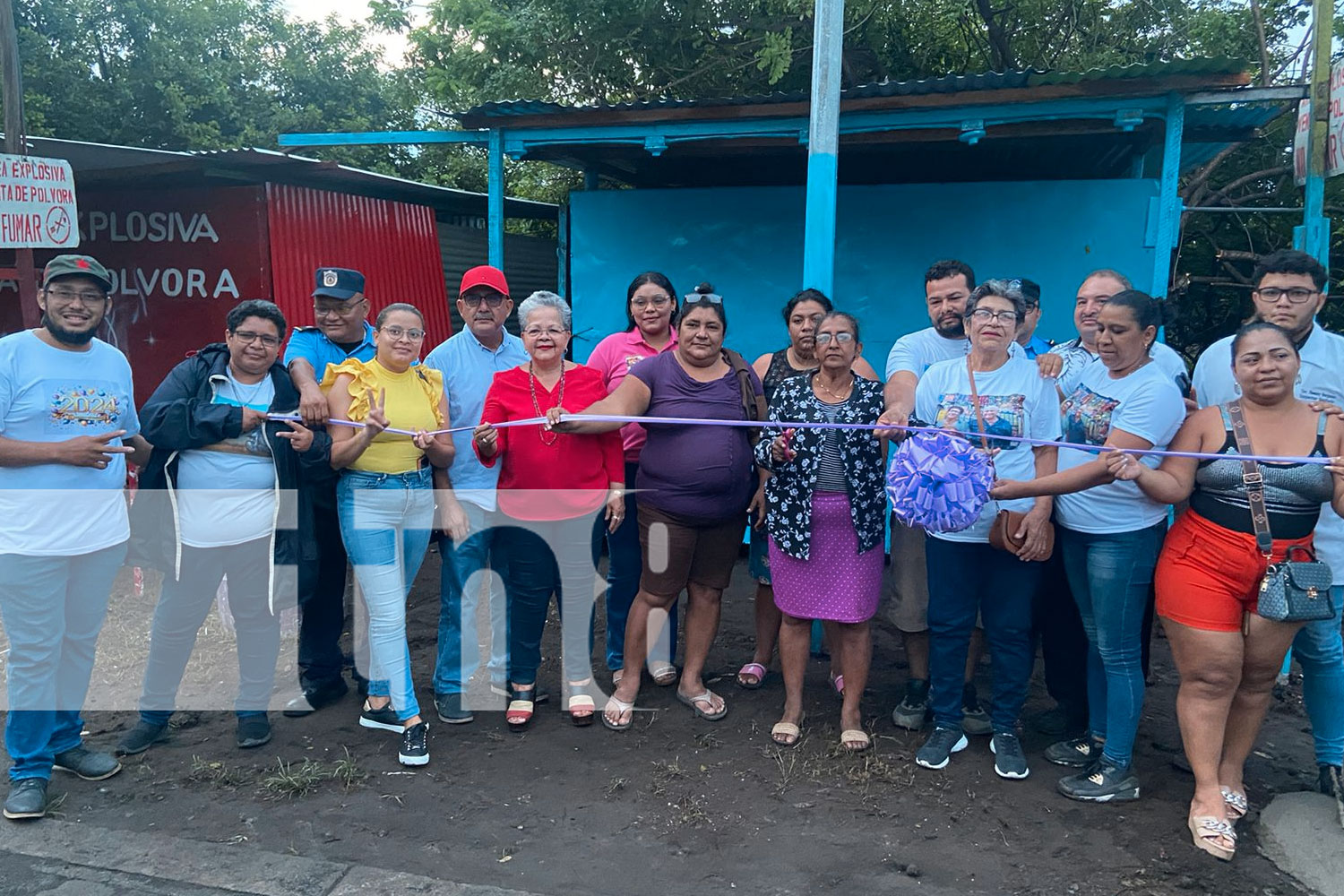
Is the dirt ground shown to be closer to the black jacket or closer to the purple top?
the black jacket

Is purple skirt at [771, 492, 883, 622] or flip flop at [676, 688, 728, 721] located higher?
purple skirt at [771, 492, 883, 622]

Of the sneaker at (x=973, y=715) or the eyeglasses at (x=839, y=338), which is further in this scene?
the sneaker at (x=973, y=715)

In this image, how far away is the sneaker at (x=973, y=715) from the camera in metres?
4.16

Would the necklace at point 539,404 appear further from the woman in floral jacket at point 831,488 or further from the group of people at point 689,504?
the woman in floral jacket at point 831,488

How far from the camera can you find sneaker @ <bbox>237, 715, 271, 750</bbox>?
13.4 feet

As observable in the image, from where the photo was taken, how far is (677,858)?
10.8 ft

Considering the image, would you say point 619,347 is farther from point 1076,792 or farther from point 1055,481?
point 1076,792

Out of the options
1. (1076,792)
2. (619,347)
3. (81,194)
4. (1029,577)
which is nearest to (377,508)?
(619,347)

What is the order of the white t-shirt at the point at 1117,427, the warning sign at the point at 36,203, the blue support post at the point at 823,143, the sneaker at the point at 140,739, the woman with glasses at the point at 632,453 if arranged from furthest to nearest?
the warning sign at the point at 36,203 < the blue support post at the point at 823,143 < the woman with glasses at the point at 632,453 < the sneaker at the point at 140,739 < the white t-shirt at the point at 1117,427

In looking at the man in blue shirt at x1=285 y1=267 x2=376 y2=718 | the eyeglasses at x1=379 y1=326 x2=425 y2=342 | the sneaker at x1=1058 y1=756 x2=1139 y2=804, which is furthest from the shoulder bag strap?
the man in blue shirt at x1=285 y1=267 x2=376 y2=718

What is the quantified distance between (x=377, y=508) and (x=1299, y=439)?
3377mm

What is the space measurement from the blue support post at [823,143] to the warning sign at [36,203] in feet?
13.6

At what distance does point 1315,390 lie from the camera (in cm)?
372

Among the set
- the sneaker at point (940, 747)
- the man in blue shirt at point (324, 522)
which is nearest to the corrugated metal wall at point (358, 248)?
the man in blue shirt at point (324, 522)
